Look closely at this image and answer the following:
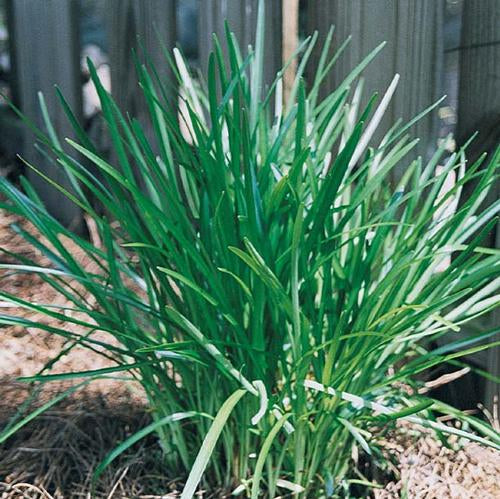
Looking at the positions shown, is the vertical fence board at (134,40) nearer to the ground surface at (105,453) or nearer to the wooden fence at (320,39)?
the wooden fence at (320,39)

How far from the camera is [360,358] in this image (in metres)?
0.98

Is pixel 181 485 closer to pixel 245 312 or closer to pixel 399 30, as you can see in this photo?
pixel 245 312

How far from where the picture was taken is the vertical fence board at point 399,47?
1.52 meters

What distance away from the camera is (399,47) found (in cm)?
154

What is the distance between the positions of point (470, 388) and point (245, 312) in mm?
675

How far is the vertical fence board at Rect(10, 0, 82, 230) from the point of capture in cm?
205

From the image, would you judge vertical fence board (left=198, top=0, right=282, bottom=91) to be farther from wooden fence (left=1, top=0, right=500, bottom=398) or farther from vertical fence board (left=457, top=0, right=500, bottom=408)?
vertical fence board (left=457, top=0, right=500, bottom=408)

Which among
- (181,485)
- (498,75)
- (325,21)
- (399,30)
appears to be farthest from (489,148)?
(181,485)

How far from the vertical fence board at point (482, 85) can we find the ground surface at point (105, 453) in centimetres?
26

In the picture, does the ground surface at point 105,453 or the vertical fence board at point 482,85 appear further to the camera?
the vertical fence board at point 482,85

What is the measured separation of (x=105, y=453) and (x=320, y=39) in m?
0.96

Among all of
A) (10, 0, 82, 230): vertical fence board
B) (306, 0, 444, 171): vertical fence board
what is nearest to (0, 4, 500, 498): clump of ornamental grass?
(306, 0, 444, 171): vertical fence board

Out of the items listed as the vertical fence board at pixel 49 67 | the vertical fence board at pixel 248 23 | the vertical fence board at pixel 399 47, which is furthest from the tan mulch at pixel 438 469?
the vertical fence board at pixel 49 67

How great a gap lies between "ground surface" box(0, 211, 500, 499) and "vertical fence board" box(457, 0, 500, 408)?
26 centimetres
